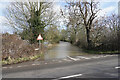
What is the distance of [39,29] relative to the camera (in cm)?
1550

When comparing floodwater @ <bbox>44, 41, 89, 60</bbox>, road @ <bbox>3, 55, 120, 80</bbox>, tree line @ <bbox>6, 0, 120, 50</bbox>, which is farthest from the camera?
tree line @ <bbox>6, 0, 120, 50</bbox>

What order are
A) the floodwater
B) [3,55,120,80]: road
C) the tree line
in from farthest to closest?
the tree line → the floodwater → [3,55,120,80]: road

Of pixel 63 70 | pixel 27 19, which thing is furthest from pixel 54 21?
pixel 63 70

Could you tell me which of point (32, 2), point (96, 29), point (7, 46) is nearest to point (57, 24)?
point (32, 2)

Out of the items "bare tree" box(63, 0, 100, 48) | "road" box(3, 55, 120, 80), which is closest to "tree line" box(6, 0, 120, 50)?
"bare tree" box(63, 0, 100, 48)

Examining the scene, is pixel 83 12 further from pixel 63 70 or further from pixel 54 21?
pixel 63 70

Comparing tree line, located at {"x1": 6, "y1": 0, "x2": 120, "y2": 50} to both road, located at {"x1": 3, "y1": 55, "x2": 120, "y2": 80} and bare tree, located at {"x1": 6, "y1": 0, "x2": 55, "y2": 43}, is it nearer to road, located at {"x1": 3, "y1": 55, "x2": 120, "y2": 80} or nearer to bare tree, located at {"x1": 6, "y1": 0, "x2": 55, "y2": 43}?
bare tree, located at {"x1": 6, "y1": 0, "x2": 55, "y2": 43}

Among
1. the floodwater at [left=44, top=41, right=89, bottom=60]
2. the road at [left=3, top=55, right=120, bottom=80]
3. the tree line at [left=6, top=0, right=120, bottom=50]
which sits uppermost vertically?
the tree line at [left=6, top=0, right=120, bottom=50]

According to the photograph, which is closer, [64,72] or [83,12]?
[64,72]

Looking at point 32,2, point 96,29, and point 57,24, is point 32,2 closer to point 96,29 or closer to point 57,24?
point 57,24

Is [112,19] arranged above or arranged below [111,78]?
above

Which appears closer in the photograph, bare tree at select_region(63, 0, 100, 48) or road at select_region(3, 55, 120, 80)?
road at select_region(3, 55, 120, 80)

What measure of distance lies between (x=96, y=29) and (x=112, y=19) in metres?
9.27

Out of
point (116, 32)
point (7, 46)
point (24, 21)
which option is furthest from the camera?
point (24, 21)
